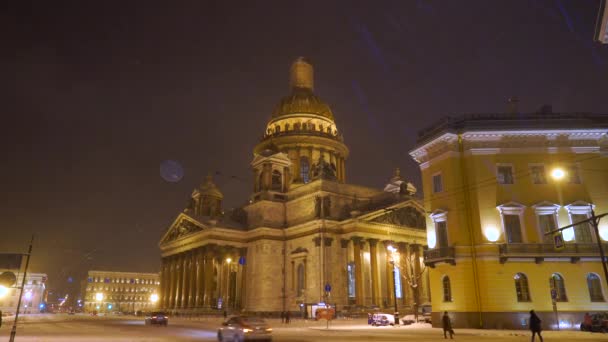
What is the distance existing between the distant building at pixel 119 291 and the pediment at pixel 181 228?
218 ft

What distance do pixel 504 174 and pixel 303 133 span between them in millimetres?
44407

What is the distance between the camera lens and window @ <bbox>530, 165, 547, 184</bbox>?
31.7 m

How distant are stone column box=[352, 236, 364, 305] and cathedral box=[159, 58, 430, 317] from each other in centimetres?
11

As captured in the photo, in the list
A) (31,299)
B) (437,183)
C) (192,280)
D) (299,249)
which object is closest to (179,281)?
(192,280)

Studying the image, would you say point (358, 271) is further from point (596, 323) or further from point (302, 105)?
point (302, 105)

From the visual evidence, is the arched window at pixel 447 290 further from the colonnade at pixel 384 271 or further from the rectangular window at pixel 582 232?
the colonnade at pixel 384 271

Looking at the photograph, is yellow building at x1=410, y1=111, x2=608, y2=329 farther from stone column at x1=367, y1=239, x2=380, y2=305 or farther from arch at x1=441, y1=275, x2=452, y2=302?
stone column at x1=367, y1=239, x2=380, y2=305

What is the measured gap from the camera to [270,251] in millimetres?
58906

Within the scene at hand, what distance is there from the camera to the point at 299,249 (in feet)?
187

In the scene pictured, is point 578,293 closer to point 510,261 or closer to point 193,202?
point 510,261

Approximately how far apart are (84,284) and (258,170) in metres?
102

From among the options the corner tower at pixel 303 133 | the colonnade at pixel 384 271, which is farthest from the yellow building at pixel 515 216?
the corner tower at pixel 303 133

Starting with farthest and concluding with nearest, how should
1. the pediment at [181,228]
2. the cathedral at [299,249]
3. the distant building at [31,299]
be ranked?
the distant building at [31,299] < the pediment at [181,228] < the cathedral at [299,249]

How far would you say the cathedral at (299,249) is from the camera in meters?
53.8
